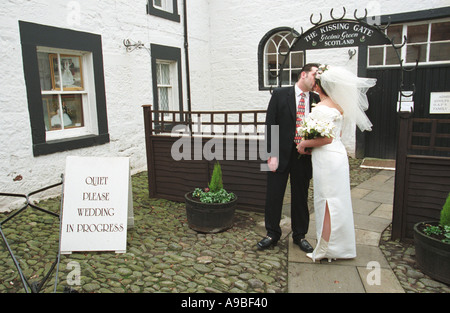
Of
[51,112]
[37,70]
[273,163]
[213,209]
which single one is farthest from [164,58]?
[273,163]

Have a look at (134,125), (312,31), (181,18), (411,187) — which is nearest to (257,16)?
(181,18)

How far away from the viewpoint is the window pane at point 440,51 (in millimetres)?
7488

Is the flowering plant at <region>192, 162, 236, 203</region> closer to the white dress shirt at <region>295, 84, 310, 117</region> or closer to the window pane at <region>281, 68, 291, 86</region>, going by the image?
the white dress shirt at <region>295, 84, 310, 117</region>

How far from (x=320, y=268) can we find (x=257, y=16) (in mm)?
7572

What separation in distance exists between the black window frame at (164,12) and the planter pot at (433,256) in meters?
6.91

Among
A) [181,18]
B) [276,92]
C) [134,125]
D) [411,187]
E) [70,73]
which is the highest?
[181,18]

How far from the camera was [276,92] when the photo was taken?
12.5ft

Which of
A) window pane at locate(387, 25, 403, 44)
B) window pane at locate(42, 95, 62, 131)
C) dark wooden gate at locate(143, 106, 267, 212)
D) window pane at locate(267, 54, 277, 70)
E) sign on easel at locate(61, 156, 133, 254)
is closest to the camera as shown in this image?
sign on easel at locate(61, 156, 133, 254)

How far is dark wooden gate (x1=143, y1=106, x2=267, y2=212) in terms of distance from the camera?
4988 millimetres

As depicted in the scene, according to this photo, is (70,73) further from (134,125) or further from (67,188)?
(67,188)

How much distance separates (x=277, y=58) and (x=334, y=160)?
654 centimetres

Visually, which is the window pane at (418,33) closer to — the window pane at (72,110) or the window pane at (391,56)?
the window pane at (391,56)

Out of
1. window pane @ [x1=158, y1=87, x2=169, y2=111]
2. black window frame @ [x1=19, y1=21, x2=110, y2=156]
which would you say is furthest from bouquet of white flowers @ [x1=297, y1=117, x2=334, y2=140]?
window pane @ [x1=158, y1=87, x2=169, y2=111]
